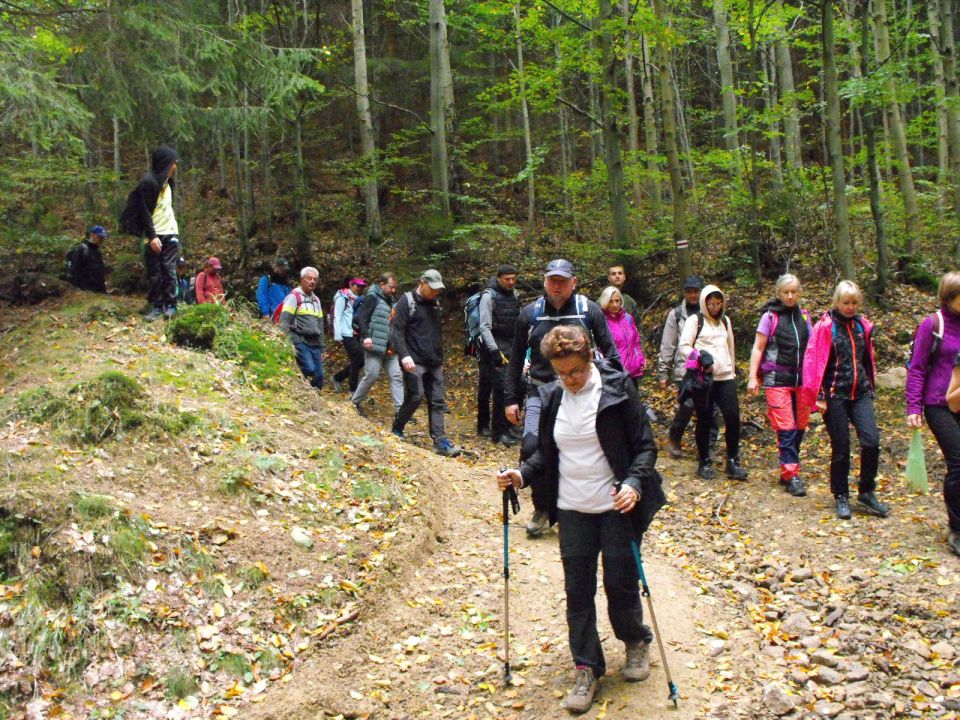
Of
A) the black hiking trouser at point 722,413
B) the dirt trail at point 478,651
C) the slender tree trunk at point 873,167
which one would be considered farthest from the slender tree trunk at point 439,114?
the dirt trail at point 478,651

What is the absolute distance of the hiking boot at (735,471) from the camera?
328 inches

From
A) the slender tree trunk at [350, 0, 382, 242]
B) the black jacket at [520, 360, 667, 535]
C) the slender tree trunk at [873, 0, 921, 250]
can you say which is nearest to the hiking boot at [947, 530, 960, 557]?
the black jacket at [520, 360, 667, 535]

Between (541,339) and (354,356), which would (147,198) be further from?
(541,339)

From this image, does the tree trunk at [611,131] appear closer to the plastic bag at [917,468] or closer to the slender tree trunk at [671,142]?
the slender tree trunk at [671,142]

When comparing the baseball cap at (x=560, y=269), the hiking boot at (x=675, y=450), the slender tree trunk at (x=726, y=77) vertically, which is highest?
the slender tree trunk at (x=726, y=77)

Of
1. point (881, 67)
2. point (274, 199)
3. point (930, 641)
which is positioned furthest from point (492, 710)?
point (274, 199)

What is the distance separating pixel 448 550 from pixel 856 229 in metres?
11.6

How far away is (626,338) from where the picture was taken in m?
8.95

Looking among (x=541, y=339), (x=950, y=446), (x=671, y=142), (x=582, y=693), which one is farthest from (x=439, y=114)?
(x=582, y=693)

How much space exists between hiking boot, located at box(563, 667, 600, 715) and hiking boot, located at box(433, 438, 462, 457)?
17.6 feet

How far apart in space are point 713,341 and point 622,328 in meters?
1.17

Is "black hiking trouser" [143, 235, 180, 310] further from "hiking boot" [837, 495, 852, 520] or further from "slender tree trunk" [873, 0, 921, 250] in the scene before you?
"slender tree trunk" [873, 0, 921, 250]

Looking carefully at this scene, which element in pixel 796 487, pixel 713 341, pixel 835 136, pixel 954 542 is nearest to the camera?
pixel 954 542

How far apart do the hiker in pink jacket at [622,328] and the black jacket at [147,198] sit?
5712 millimetres
